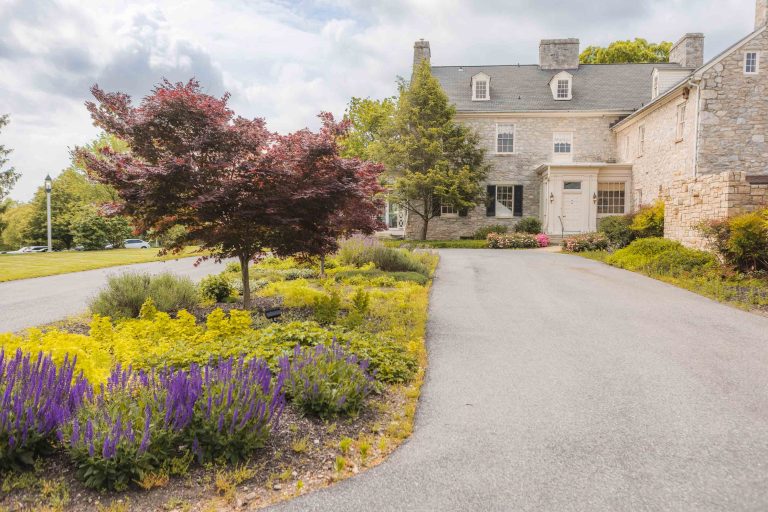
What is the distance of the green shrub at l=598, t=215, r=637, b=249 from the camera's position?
18.7 meters

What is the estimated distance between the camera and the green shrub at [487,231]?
26.2 meters

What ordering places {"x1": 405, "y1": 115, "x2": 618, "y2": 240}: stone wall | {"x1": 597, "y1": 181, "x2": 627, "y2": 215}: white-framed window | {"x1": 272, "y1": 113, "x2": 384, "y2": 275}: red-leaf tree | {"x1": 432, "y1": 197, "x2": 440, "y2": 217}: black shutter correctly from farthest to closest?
{"x1": 405, "y1": 115, "x2": 618, "y2": 240}: stone wall
{"x1": 432, "y1": 197, "x2": 440, "y2": 217}: black shutter
{"x1": 597, "y1": 181, "x2": 627, "y2": 215}: white-framed window
{"x1": 272, "y1": 113, "x2": 384, "y2": 275}: red-leaf tree

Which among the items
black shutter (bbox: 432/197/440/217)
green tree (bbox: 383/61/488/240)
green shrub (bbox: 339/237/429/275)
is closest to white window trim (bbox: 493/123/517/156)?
green tree (bbox: 383/61/488/240)

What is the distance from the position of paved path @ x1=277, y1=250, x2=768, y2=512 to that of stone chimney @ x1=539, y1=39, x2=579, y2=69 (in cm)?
2566

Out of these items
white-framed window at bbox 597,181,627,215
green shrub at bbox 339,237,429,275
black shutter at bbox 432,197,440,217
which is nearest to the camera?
green shrub at bbox 339,237,429,275

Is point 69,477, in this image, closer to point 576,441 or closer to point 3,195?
point 576,441

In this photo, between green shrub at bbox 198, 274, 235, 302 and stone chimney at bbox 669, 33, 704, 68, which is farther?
stone chimney at bbox 669, 33, 704, 68

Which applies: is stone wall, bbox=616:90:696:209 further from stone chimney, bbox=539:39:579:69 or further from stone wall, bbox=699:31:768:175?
stone chimney, bbox=539:39:579:69

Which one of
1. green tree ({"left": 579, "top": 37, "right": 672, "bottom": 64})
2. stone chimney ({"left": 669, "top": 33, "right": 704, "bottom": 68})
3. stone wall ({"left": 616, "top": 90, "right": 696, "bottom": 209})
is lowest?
stone wall ({"left": 616, "top": 90, "right": 696, "bottom": 209})

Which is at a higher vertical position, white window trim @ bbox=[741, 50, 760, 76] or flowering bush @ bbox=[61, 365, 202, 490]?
white window trim @ bbox=[741, 50, 760, 76]

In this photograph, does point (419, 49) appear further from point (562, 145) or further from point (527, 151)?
point (562, 145)

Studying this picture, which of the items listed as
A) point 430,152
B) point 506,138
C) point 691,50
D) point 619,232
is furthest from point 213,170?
point 691,50

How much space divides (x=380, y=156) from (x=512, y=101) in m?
8.44

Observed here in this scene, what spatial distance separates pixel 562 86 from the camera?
28.4m
